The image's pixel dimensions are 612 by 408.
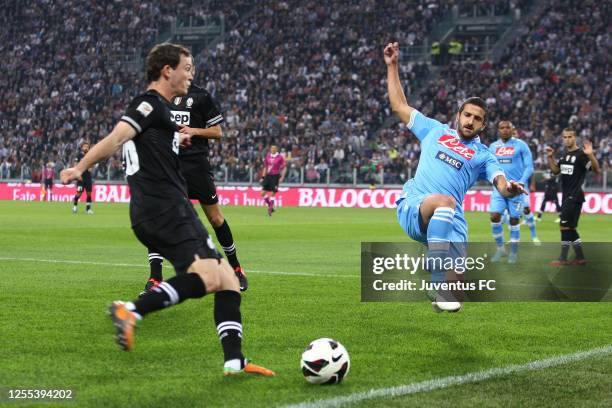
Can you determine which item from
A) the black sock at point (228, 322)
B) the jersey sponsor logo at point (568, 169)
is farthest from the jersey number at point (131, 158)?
the jersey sponsor logo at point (568, 169)

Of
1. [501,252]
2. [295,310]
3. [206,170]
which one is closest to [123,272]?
[206,170]

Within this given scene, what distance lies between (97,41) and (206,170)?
44751 mm

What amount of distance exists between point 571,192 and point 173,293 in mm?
10741

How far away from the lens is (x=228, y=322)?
19.4 ft

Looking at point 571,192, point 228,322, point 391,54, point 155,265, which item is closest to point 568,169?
point 571,192

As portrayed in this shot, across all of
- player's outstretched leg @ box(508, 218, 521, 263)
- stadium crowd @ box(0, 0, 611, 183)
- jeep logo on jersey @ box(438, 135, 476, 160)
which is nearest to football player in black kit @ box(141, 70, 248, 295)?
jeep logo on jersey @ box(438, 135, 476, 160)

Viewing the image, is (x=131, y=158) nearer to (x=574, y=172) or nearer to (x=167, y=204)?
(x=167, y=204)

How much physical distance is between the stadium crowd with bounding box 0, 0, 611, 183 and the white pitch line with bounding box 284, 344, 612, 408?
27867 mm

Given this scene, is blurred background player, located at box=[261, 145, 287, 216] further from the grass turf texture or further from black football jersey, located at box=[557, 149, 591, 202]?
the grass turf texture

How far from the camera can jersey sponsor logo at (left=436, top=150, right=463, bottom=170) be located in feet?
28.5

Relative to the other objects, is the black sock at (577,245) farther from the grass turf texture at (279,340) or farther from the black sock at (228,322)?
the black sock at (228,322)

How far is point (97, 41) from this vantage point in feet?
174

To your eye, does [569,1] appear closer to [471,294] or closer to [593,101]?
[593,101]

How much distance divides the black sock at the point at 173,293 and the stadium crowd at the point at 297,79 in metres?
29.8
